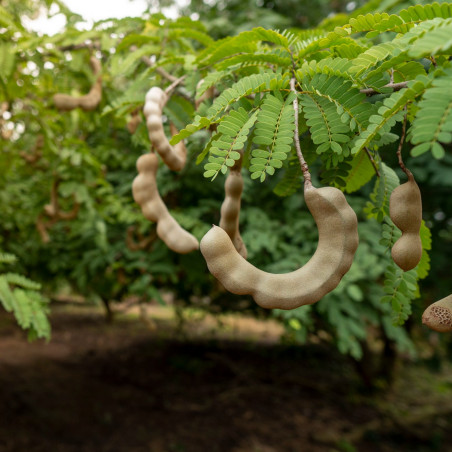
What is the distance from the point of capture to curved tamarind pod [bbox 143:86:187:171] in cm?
120

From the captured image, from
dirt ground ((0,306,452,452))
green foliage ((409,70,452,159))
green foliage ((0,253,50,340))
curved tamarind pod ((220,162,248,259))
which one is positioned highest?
green foliage ((409,70,452,159))

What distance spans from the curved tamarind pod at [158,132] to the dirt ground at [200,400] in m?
2.78

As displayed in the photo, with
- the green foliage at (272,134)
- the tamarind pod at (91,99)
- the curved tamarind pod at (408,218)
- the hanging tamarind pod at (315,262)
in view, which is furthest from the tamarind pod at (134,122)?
the curved tamarind pod at (408,218)

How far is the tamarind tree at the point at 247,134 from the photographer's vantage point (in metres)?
0.89

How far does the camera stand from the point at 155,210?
50.9 inches

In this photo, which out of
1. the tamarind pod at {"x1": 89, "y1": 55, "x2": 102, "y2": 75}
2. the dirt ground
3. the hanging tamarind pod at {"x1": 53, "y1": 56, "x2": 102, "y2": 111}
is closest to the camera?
the hanging tamarind pod at {"x1": 53, "y1": 56, "x2": 102, "y2": 111}

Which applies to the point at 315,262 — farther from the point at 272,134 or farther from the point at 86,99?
the point at 86,99

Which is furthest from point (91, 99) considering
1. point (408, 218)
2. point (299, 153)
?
point (408, 218)

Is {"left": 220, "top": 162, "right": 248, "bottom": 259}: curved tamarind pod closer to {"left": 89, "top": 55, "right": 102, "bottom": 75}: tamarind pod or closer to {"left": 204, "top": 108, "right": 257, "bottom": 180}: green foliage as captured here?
{"left": 204, "top": 108, "right": 257, "bottom": 180}: green foliage

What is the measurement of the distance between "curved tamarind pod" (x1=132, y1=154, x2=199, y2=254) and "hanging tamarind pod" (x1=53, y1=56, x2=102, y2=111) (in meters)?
1.30

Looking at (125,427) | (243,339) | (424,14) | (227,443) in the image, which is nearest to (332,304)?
(424,14)

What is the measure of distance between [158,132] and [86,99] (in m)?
1.43

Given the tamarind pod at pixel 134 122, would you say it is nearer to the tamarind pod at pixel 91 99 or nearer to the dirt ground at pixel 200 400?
the tamarind pod at pixel 91 99

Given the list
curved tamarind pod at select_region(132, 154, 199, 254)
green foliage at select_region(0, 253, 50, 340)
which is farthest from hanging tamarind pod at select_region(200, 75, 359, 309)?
green foliage at select_region(0, 253, 50, 340)
